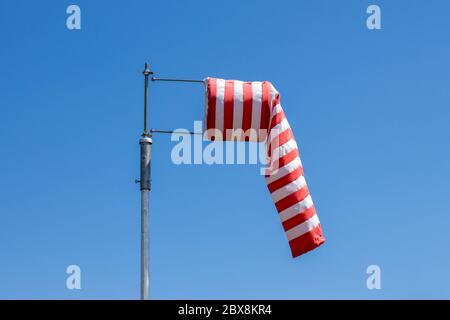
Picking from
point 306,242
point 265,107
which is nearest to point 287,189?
point 306,242

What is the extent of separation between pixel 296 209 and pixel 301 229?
0.45 meters

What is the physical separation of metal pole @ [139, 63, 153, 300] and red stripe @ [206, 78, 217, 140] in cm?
147

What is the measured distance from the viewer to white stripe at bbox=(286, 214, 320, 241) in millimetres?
20312

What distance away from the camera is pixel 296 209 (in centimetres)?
2039

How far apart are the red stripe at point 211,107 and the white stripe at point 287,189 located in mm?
1900

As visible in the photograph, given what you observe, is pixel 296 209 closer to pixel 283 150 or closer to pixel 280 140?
pixel 283 150

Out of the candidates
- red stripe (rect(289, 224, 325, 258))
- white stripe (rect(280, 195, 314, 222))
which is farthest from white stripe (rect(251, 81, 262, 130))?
red stripe (rect(289, 224, 325, 258))

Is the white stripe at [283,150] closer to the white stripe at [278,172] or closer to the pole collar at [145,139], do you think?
the white stripe at [278,172]
